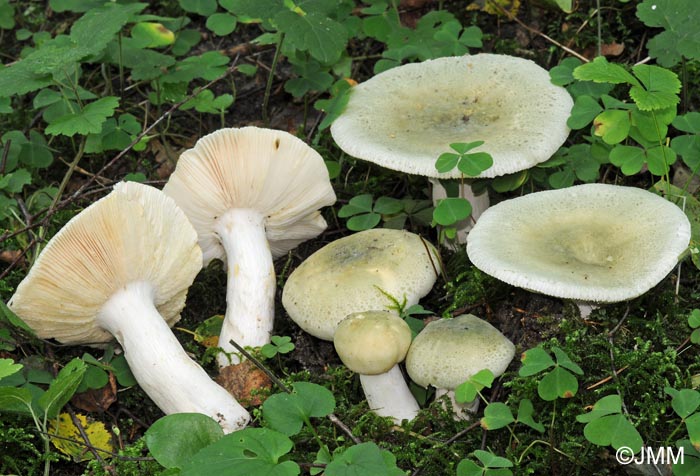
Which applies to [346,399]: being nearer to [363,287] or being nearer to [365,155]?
[363,287]

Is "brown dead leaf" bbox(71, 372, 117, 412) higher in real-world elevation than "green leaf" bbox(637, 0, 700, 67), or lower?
lower

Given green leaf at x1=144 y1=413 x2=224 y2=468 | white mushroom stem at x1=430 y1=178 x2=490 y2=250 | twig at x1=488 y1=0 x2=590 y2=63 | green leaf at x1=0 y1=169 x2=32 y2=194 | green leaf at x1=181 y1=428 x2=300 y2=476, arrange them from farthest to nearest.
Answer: twig at x1=488 y1=0 x2=590 y2=63 < green leaf at x1=0 y1=169 x2=32 y2=194 < white mushroom stem at x1=430 y1=178 x2=490 y2=250 < green leaf at x1=144 y1=413 x2=224 y2=468 < green leaf at x1=181 y1=428 x2=300 y2=476

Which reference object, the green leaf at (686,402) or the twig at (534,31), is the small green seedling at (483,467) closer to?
the green leaf at (686,402)

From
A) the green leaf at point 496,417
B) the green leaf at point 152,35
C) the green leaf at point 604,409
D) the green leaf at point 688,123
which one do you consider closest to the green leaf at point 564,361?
the green leaf at point 604,409

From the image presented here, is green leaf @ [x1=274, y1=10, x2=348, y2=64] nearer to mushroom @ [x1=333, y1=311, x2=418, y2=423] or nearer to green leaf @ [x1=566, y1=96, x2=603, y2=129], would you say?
green leaf @ [x1=566, y1=96, x2=603, y2=129]

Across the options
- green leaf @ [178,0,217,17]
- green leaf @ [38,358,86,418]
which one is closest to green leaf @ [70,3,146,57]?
green leaf @ [178,0,217,17]

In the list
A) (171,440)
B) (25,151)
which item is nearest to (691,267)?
(171,440)

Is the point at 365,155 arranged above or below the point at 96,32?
below

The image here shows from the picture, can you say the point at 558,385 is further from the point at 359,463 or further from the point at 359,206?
the point at 359,206
